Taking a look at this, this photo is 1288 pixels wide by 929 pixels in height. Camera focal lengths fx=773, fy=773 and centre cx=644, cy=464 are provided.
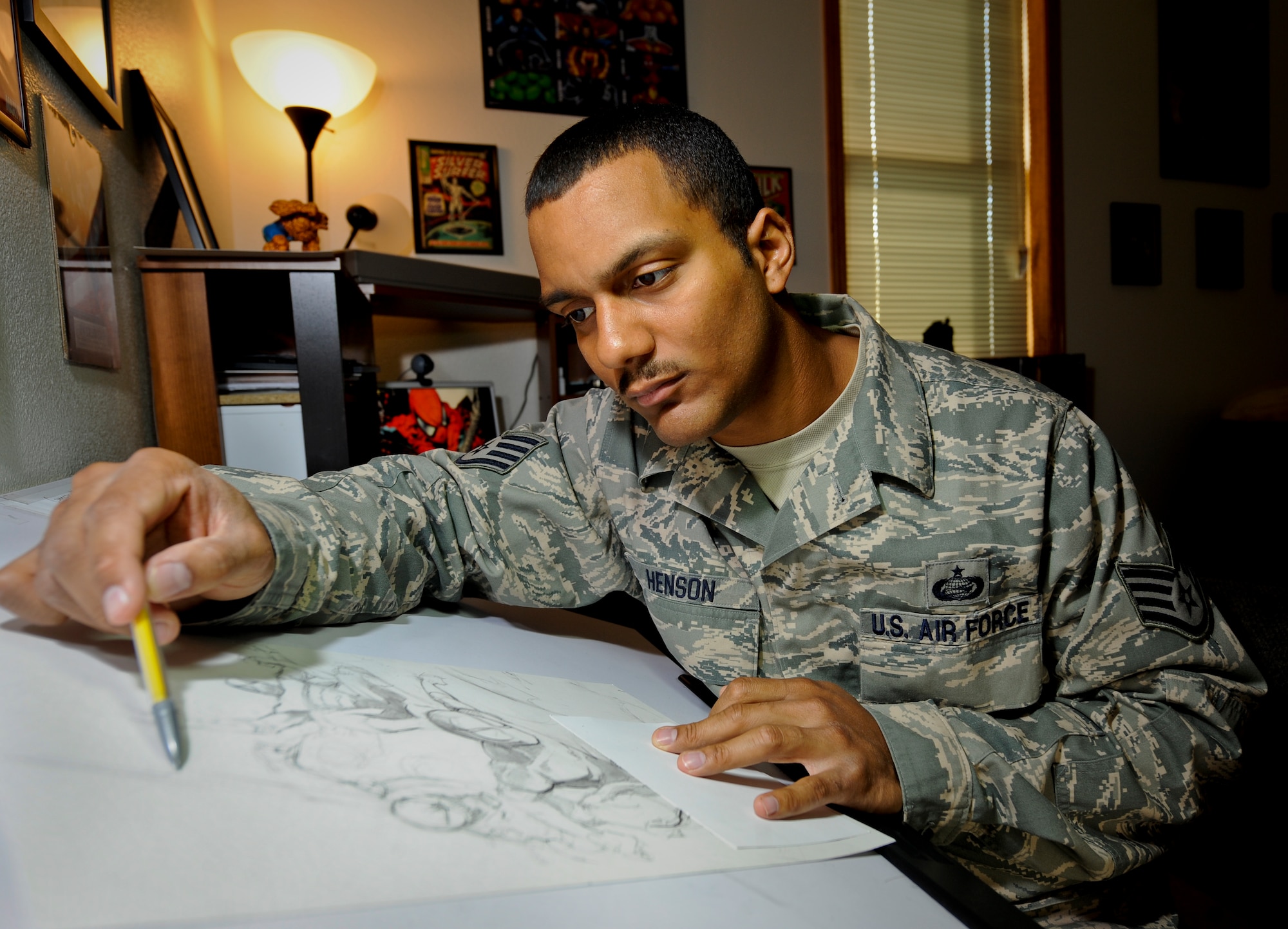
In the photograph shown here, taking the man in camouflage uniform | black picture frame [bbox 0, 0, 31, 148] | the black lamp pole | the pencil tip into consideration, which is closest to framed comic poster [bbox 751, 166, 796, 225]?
the black lamp pole

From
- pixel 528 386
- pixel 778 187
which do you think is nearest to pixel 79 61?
pixel 528 386

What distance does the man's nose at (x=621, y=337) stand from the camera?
76 centimetres

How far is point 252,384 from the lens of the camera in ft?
4.02

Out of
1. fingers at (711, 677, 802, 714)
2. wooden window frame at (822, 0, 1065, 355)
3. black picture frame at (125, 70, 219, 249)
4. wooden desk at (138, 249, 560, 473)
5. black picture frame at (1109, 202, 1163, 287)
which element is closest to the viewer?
fingers at (711, 677, 802, 714)

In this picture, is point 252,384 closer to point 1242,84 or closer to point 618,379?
point 618,379

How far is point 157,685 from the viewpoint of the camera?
0.40 metres

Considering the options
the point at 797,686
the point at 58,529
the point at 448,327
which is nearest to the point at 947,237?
the point at 448,327

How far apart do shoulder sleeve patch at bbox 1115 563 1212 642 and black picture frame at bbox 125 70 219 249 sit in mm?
1521

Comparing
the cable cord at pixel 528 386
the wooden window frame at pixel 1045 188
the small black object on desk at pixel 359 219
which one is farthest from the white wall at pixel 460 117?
the wooden window frame at pixel 1045 188

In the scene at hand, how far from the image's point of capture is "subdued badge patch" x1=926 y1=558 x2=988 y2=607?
2.47ft

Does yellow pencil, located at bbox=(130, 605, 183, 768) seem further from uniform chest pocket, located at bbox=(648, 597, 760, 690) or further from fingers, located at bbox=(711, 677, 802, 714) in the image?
uniform chest pocket, located at bbox=(648, 597, 760, 690)

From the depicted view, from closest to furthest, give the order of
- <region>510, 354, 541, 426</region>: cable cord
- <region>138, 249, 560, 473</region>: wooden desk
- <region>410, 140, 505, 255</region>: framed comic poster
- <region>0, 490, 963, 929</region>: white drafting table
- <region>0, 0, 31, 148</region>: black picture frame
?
<region>0, 490, 963, 929</region>: white drafting table < <region>0, 0, 31, 148</region>: black picture frame < <region>138, 249, 560, 473</region>: wooden desk < <region>410, 140, 505, 255</region>: framed comic poster < <region>510, 354, 541, 426</region>: cable cord

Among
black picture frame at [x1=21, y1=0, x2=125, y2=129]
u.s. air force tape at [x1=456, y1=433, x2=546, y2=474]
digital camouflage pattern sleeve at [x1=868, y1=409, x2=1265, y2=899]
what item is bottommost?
digital camouflage pattern sleeve at [x1=868, y1=409, x2=1265, y2=899]

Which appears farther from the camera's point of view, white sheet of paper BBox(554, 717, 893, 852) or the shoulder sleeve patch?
the shoulder sleeve patch
